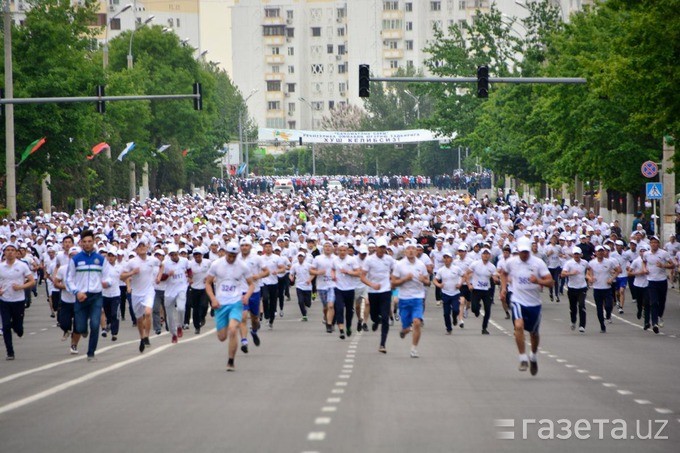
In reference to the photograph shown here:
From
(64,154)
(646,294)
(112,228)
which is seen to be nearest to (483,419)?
(646,294)

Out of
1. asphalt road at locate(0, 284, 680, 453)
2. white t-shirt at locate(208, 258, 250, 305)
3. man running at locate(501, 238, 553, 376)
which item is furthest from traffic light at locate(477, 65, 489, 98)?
man running at locate(501, 238, 553, 376)

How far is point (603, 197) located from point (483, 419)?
5128 centimetres

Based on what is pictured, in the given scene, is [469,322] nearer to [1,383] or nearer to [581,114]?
[1,383]

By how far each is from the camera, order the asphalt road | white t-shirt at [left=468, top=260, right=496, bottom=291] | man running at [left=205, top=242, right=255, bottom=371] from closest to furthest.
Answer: the asphalt road < man running at [left=205, top=242, right=255, bottom=371] < white t-shirt at [left=468, top=260, right=496, bottom=291]

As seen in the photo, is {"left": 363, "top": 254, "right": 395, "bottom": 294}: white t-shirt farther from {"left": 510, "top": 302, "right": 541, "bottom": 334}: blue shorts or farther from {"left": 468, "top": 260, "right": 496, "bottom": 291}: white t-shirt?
{"left": 468, "top": 260, "right": 496, "bottom": 291}: white t-shirt

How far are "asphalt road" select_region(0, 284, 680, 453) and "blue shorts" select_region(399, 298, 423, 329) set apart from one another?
58 centimetres

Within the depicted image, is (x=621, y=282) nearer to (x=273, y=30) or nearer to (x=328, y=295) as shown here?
(x=328, y=295)

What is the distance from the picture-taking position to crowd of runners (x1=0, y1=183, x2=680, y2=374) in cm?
1888

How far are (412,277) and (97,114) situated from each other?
1821 inches

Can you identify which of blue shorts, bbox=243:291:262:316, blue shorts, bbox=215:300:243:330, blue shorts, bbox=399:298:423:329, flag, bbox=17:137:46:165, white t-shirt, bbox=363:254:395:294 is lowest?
blue shorts, bbox=243:291:262:316

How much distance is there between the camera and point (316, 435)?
1205cm

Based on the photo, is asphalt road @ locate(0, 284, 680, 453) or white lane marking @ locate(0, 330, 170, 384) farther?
white lane marking @ locate(0, 330, 170, 384)

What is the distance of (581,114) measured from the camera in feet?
157

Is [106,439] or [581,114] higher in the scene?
[581,114]
